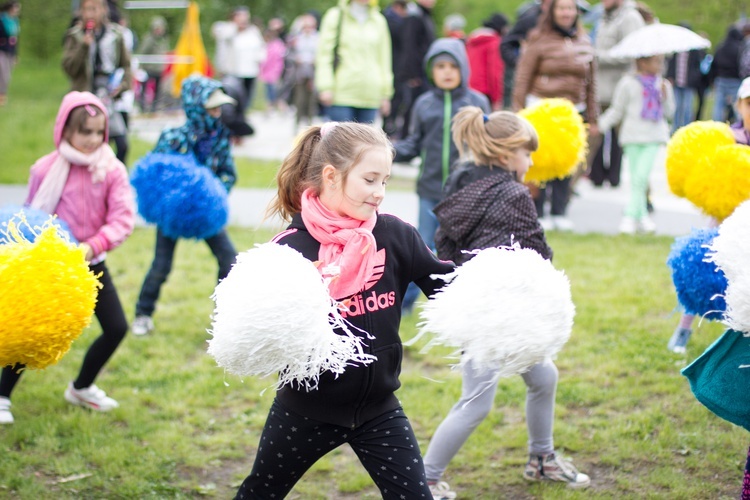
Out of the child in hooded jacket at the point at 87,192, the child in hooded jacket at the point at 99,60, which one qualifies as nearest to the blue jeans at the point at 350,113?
the child in hooded jacket at the point at 99,60

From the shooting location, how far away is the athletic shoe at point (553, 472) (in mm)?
3809

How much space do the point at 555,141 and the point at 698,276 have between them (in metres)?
1.74

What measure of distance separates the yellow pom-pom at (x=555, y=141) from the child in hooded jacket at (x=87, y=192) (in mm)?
2248

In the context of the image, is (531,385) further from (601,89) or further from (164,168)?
(601,89)

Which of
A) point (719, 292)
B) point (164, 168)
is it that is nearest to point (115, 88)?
point (164, 168)

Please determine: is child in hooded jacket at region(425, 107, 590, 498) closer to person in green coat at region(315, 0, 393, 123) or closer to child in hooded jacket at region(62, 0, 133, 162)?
person in green coat at region(315, 0, 393, 123)

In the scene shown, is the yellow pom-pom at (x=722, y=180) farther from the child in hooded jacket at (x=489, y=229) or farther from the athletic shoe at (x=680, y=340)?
the athletic shoe at (x=680, y=340)

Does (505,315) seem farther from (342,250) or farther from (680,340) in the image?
(680,340)

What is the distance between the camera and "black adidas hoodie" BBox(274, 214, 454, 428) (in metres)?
2.75

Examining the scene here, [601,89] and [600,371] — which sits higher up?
[601,89]

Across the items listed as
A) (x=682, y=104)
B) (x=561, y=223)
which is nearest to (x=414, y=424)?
(x=561, y=223)

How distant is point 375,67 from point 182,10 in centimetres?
2025

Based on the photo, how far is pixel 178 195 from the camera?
5.01 metres

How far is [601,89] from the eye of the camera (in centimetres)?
934
